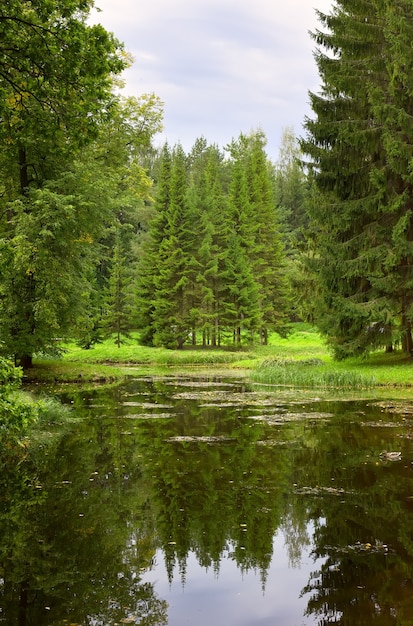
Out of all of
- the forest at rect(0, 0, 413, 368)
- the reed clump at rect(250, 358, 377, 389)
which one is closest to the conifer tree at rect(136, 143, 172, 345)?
the forest at rect(0, 0, 413, 368)

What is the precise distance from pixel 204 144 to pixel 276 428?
234 feet

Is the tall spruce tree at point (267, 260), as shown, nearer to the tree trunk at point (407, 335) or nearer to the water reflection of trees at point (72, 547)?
the tree trunk at point (407, 335)

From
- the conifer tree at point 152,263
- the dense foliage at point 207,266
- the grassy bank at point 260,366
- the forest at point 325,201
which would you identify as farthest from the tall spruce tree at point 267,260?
the forest at point 325,201

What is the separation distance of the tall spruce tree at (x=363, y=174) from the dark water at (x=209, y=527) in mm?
10861

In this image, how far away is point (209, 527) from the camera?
22.1ft

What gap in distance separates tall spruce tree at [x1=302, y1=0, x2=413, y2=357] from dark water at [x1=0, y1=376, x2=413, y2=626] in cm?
1086

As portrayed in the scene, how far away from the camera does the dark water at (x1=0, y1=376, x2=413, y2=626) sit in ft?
16.1

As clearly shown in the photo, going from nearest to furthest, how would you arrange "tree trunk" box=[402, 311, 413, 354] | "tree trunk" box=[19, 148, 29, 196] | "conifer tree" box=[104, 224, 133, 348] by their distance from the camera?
"tree trunk" box=[19, 148, 29, 196]
"tree trunk" box=[402, 311, 413, 354]
"conifer tree" box=[104, 224, 133, 348]

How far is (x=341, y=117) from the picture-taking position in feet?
82.4

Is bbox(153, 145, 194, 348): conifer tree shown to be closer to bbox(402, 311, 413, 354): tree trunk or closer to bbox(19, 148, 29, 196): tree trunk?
bbox(402, 311, 413, 354): tree trunk

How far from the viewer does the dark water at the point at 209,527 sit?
4922mm

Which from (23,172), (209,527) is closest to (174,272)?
(23,172)

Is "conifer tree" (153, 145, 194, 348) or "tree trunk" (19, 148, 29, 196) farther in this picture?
"conifer tree" (153, 145, 194, 348)

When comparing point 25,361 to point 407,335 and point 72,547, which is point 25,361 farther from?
point 72,547
